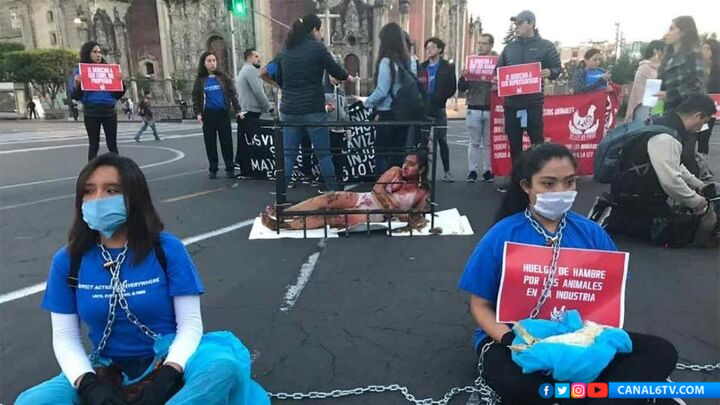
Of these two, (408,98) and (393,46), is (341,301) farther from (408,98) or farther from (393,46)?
(393,46)

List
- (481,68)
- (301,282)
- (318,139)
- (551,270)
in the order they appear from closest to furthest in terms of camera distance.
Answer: (551,270) → (301,282) → (318,139) → (481,68)

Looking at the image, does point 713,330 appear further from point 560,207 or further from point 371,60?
point 371,60

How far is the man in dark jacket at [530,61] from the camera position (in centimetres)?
624

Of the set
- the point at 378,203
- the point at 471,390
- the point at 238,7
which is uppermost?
the point at 238,7

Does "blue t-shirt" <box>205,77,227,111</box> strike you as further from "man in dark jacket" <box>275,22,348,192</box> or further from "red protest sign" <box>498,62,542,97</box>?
"red protest sign" <box>498,62,542,97</box>

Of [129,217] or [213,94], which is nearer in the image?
[129,217]

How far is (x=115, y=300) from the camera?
6.76 feet

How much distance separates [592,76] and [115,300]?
877 centimetres

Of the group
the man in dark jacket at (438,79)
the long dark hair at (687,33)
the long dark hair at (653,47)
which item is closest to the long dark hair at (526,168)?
the long dark hair at (687,33)

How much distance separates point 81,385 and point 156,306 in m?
0.39

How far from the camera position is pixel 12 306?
3.59 m

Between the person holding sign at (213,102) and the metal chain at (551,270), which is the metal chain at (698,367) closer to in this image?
the metal chain at (551,270)

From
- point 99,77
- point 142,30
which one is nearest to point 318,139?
point 99,77

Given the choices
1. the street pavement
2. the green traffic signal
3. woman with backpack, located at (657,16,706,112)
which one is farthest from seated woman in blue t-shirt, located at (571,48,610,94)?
the green traffic signal
